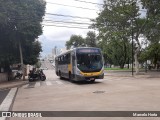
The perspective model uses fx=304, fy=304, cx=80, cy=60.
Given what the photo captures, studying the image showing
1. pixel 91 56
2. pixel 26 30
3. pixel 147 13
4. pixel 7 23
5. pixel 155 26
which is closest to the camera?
pixel 91 56

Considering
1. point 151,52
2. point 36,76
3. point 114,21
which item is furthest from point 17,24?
point 151,52

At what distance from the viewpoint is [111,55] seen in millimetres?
80938

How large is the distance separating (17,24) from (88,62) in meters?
10.9

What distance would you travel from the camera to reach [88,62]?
2578 centimetres

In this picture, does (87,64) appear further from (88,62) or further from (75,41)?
(75,41)

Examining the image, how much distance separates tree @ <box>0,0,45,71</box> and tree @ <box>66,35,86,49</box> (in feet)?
302

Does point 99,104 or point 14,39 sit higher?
point 14,39

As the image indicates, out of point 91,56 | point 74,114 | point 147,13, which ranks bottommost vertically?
point 74,114

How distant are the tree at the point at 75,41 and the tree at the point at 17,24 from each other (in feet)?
302

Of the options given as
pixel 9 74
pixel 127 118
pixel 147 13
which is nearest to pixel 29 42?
pixel 9 74

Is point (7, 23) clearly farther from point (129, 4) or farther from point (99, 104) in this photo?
point (99, 104)

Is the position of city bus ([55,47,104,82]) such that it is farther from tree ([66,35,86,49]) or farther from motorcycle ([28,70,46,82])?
tree ([66,35,86,49])

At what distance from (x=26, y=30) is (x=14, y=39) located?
1.82 meters

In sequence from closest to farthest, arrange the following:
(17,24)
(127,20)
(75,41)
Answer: (17,24) → (127,20) → (75,41)
